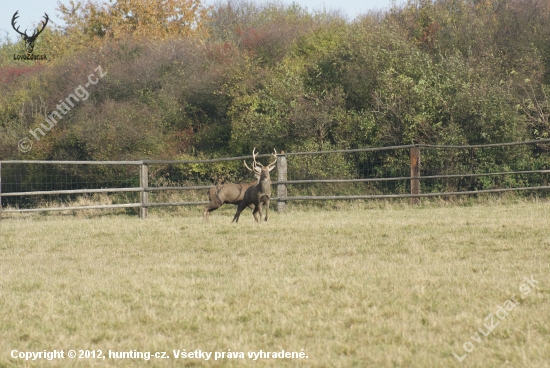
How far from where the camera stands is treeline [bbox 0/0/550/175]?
2156 cm

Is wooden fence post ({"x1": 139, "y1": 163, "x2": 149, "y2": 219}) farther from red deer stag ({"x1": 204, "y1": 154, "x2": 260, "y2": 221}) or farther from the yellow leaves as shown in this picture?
the yellow leaves

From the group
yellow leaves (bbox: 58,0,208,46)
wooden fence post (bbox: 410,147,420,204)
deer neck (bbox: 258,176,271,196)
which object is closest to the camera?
deer neck (bbox: 258,176,271,196)

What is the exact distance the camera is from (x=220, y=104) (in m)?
27.8

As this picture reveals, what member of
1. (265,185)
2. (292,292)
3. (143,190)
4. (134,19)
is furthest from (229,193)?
(134,19)

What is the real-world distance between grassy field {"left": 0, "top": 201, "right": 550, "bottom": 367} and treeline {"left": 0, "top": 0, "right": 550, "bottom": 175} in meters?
7.74

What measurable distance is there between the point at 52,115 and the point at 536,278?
952 inches

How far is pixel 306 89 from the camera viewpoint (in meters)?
25.2

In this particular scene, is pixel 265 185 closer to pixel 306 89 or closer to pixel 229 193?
pixel 229 193

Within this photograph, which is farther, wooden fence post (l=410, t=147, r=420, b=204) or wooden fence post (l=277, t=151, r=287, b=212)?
wooden fence post (l=277, t=151, r=287, b=212)

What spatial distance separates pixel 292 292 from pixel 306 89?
682 inches

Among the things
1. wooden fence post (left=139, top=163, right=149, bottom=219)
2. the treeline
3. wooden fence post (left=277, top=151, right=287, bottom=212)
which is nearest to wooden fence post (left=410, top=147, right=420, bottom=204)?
the treeline

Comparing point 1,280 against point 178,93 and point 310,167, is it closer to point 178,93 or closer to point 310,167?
point 310,167

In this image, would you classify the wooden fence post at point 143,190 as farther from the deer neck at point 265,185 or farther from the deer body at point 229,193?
the deer neck at point 265,185

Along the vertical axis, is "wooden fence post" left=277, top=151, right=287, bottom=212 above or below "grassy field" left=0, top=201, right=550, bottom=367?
above
